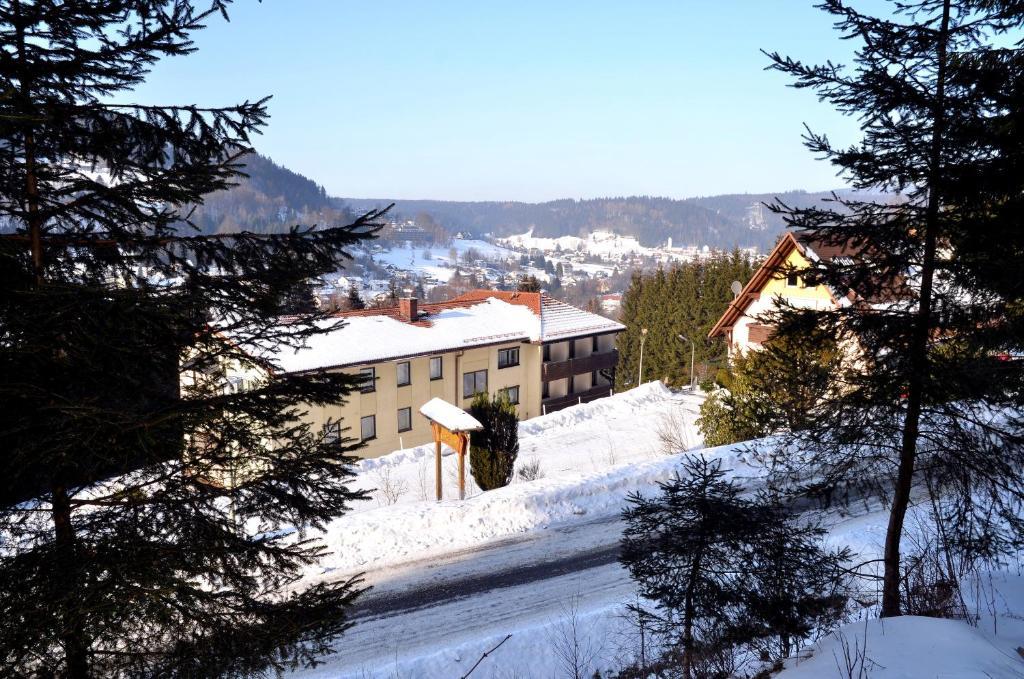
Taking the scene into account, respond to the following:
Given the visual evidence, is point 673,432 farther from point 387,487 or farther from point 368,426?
point 368,426

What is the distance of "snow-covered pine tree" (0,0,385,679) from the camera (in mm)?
4102

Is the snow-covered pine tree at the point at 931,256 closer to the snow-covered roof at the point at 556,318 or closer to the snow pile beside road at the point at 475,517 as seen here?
the snow pile beside road at the point at 475,517

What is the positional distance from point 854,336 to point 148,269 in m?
6.91

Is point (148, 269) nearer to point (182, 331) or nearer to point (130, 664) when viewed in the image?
point (182, 331)

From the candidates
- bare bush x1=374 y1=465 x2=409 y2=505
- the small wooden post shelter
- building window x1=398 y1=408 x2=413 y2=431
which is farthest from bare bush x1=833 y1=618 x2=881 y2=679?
building window x1=398 y1=408 x2=413 y2=431

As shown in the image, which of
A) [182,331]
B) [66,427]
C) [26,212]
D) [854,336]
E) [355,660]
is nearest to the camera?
[66,427]

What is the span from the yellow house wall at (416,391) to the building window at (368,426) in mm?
170

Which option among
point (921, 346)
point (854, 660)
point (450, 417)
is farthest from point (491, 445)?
point (854, 660)

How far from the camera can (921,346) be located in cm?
659

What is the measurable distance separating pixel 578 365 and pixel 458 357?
974 centimetres

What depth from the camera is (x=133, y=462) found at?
16.7 ft

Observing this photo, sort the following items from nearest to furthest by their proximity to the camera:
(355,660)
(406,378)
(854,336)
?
(854,336), (355,660), (406,378)

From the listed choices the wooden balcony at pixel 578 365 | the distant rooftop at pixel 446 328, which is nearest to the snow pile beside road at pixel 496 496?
the distant rooftop at pixel 446 328

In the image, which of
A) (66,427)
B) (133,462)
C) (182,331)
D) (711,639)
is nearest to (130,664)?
(133,462)
